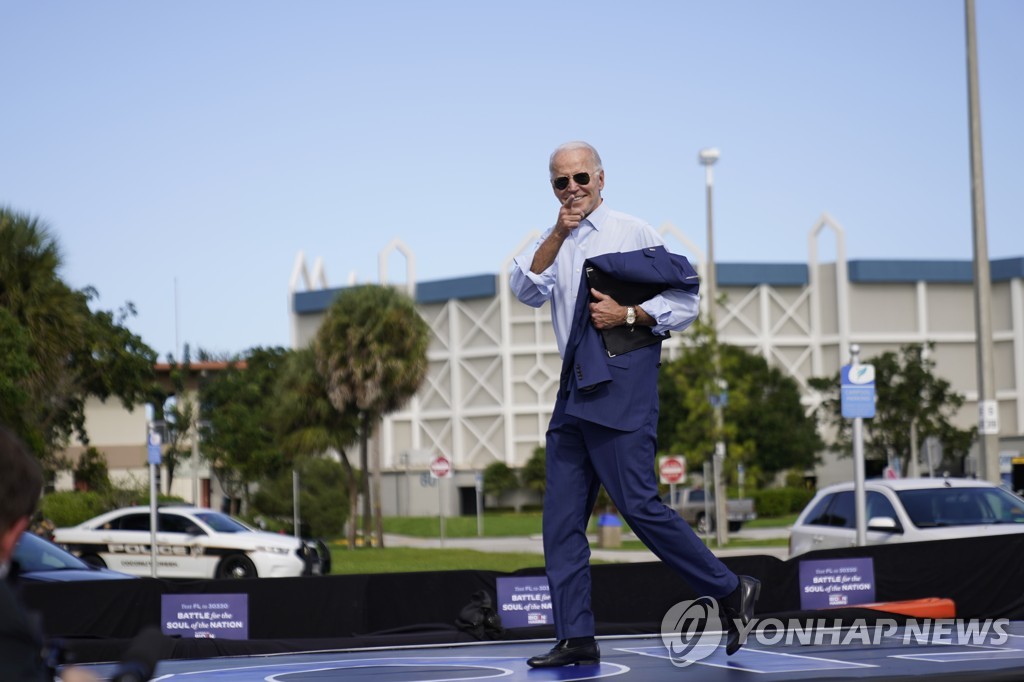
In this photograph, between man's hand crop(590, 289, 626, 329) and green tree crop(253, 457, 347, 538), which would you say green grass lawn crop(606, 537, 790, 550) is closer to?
green tree crop(253, 457, 347, 538)

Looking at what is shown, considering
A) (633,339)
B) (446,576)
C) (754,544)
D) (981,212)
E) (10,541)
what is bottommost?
(754,544)

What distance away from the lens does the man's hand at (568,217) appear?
4500 millimetres

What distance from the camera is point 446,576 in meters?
8.35

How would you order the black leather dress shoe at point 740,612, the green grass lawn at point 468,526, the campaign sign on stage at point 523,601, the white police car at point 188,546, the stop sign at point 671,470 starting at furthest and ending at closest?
the green grass lawn at point 468,526 → the stop sign at point 671,470 → the white police car at point 188,546 → the campaign sign on stage at point 523,601 → the black leather dress shoe at point 740,612

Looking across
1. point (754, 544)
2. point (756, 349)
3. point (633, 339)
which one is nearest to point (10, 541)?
point (633, 339)

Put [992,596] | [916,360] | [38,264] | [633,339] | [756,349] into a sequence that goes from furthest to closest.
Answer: [756,349] < [916,360] < [38,264] < [992,596] < [633,339]

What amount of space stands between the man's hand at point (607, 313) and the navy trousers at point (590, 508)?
315 millimetres

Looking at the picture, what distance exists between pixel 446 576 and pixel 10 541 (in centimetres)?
628

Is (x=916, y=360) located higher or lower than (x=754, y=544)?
higher

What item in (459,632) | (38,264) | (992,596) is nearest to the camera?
(459,632)

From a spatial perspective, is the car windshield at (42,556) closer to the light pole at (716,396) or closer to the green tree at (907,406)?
the light pole at (716,396)

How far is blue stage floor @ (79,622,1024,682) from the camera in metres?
3.73

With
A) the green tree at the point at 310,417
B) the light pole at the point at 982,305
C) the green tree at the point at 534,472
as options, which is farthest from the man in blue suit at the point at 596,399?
the green tree at the point at 534,472

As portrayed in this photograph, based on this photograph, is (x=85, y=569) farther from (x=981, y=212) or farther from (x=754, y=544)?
(x=754, y=544)
